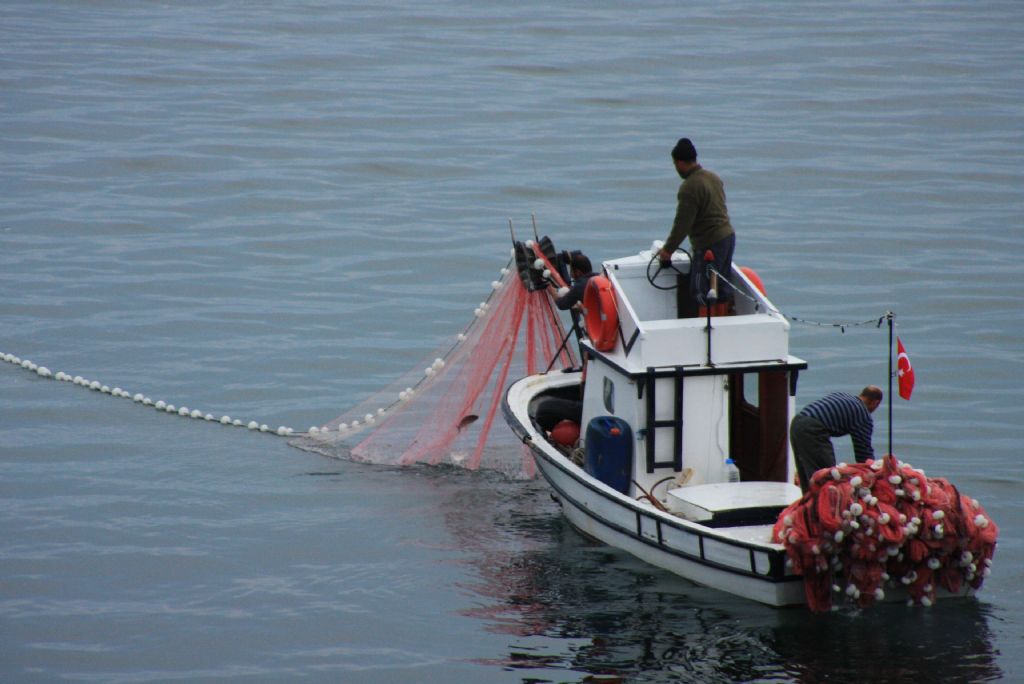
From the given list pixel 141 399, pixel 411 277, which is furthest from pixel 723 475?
pixel 411 277

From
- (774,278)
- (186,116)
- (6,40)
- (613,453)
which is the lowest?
(613,453)

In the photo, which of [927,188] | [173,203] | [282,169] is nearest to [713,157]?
[927,188]

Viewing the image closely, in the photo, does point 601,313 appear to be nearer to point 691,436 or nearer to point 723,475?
point 691,436

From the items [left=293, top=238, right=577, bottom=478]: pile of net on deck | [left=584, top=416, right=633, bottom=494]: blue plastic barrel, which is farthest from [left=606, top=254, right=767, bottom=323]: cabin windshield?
[left=584, top=416, right=633, bottom=494]: blue plastic barrel

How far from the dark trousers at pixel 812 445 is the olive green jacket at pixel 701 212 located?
1754 mm

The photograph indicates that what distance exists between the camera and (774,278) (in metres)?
21.2

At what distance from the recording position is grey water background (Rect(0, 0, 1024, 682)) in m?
10.8

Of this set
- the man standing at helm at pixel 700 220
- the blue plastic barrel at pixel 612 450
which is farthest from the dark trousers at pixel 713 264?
the blue plastic barrel at pixel 612 450

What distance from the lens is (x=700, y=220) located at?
11414mm

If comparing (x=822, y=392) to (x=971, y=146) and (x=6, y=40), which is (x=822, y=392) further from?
(x=6, y=40)

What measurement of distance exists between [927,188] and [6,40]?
2312 centimetres

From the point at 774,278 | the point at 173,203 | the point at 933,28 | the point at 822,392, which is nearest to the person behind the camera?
the point at 822,392

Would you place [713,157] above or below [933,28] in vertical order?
below

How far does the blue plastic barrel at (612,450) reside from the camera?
11289 millimetres
